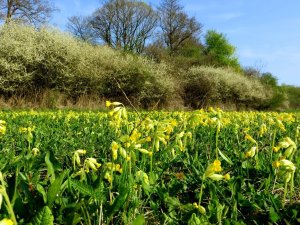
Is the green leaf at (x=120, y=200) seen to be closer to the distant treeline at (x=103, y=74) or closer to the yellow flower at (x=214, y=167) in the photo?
the yellow flower at (x=214, y=167)

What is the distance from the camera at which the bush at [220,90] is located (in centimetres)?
3089

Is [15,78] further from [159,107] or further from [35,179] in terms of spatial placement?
[35,179]

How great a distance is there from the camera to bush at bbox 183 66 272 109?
30.9 meters

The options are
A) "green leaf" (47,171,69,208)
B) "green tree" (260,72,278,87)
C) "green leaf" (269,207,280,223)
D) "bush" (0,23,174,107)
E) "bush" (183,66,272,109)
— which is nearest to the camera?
"green leaf" (47,171,69,208)

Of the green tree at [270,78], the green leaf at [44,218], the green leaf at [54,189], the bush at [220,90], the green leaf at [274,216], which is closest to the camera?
the green leaf at [44,218]

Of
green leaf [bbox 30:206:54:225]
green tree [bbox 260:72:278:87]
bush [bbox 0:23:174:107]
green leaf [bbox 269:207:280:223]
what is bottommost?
green leaf [bbox 269:207:280:223]

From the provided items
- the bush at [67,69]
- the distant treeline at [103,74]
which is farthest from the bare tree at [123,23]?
the bush at [67,69]

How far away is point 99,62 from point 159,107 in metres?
5.07

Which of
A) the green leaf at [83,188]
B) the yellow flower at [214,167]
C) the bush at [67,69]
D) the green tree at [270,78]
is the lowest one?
the green leaf at [83,188]

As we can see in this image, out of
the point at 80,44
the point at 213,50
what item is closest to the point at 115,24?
the point at 213,50

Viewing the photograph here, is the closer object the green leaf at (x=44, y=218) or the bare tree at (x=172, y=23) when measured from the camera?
the green leaf at (x=44, y=218)

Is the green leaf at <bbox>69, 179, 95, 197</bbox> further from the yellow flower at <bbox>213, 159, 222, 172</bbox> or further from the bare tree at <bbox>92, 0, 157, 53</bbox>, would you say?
the bare tree at <bbox>92, 0, 157, 53</bbox>

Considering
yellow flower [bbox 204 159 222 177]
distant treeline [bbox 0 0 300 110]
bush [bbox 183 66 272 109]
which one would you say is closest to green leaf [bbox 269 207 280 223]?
yellow flower [bbox 204 159 222 177]

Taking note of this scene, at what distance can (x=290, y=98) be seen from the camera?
4516 cm
